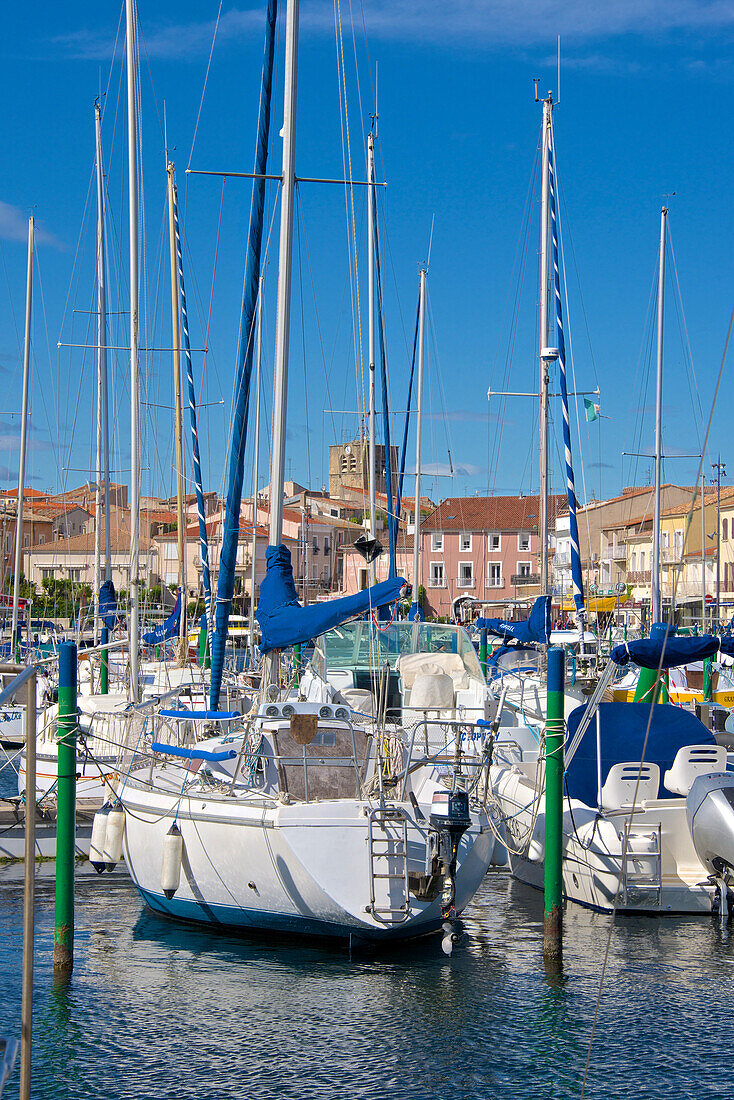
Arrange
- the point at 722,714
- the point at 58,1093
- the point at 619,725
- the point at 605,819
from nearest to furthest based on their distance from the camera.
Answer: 1. the point at 58,1093
2. the point at 605,819
3. the point at 619,725
4. the point at 722,714

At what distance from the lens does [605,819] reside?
12945mm

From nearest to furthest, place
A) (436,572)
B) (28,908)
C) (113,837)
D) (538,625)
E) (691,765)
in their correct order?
(28,908) < (113,837) < (691,765) < (538,625) < (436,572)

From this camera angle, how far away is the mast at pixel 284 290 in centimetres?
1399

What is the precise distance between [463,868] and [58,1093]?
4123mm

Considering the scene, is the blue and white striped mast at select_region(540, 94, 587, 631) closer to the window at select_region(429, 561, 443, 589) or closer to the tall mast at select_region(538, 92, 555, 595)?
the tall mast at select_region(538, 92, 555, 595)

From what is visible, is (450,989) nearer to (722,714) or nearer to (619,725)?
(619,725)

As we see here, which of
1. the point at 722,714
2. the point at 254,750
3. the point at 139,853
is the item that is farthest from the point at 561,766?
the point at 722,714

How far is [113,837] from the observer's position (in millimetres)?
Result: 11609

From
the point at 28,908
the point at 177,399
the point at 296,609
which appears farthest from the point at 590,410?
the point at 28,908

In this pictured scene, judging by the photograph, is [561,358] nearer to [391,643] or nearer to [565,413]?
[565,413]

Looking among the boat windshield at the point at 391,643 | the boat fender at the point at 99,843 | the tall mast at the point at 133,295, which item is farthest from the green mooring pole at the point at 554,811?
the tall mast at the point at 133,295

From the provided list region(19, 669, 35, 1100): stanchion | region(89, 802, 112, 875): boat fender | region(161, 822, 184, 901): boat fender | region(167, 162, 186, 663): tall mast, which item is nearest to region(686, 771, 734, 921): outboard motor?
region(161, 822, 184, 901): boat fender

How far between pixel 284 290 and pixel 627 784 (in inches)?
288

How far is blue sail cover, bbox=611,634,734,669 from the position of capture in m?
14.6
